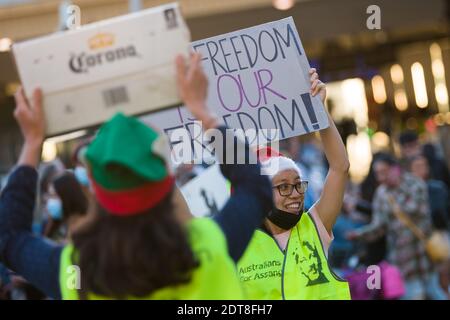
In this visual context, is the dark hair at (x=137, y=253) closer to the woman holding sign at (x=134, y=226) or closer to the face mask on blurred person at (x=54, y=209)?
the woman holding sign at (x=134, y=226)

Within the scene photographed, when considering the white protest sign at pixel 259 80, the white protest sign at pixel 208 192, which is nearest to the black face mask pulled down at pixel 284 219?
the white protest sign at pixel 259 80

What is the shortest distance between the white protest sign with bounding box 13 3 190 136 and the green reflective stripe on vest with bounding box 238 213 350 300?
1.46 metres

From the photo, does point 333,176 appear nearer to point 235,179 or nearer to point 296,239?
point 296,239

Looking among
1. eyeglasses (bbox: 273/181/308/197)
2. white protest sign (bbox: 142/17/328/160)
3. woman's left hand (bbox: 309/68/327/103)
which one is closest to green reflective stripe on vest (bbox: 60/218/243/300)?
woman's left hand (bbox: 309/68/327/103)

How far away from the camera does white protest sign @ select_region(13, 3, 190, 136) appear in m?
2.63

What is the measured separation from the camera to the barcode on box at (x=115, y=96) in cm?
263

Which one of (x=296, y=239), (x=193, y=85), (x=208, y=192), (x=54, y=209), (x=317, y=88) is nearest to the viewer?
(x=193, y=85)

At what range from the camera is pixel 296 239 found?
13.5 feet

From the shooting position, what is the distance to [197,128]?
426 cm

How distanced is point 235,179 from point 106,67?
0.48 meters

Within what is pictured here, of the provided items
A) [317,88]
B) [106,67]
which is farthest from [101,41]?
[317,88]

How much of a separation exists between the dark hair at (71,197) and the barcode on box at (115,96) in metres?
2.32
